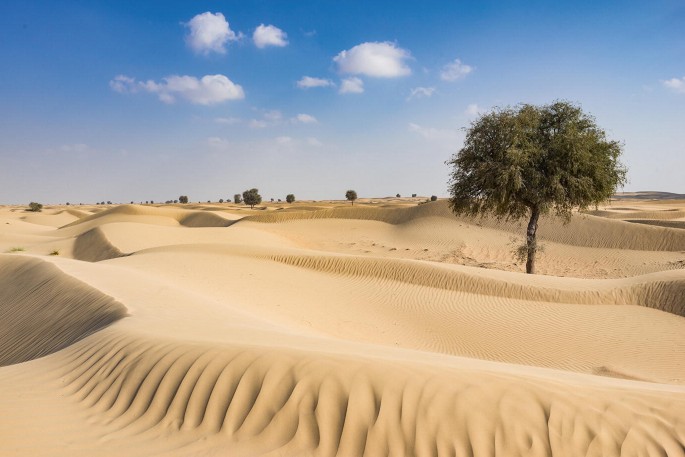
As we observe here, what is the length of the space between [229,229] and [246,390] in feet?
85.2

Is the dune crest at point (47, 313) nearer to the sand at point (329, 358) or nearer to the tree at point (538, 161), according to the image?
the sand at point (329, 358)

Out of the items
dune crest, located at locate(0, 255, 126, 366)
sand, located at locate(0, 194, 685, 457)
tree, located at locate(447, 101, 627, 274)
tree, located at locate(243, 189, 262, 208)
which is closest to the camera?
sand, located at locate(0, 194, 685, 457)

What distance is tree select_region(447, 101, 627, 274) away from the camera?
1692 cm

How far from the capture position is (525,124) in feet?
57.3

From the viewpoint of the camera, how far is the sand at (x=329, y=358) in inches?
126

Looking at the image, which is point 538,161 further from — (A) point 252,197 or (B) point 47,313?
(A) point 252,197

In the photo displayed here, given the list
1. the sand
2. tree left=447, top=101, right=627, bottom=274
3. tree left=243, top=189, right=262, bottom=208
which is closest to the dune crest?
the sand

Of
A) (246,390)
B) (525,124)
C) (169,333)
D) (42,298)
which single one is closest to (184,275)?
(42,298)

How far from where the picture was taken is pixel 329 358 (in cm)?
397

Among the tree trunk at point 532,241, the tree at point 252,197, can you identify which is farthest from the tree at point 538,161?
the tree at point 252,197

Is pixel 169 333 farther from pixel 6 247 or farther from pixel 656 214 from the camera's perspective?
pixel 656 214

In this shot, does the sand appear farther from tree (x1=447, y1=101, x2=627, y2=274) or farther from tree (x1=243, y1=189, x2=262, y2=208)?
tree (x1=243, y1=189, x2=262, y2=208)

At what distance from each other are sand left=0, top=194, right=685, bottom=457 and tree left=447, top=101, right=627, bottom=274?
4878 millimetres

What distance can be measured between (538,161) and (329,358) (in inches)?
646
